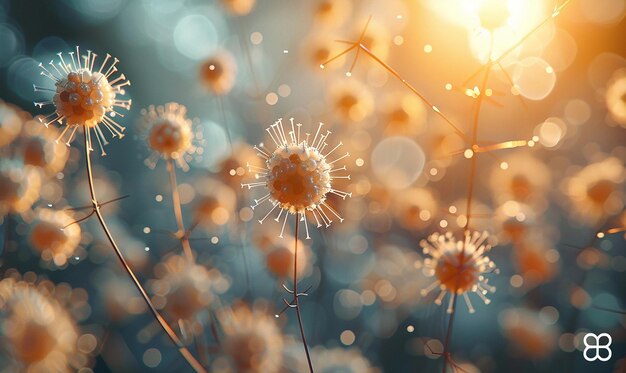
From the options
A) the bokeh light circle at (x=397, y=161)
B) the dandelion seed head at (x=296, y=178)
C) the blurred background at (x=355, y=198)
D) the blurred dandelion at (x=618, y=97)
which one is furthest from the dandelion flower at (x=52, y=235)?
the blurred dandelion at (x=618, y=97)

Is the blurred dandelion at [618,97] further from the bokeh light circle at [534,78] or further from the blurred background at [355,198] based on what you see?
the bokeh light circle at [534,78]

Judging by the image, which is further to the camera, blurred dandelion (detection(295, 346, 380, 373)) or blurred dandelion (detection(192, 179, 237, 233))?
blurred dandelion (detection(192, 179, 237, 233))

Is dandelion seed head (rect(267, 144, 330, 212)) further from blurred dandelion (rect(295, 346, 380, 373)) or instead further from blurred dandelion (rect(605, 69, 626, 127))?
blurred dandelion (rect(605, 69, 626, 127))

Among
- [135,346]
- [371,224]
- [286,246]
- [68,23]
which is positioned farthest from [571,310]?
[68,23]

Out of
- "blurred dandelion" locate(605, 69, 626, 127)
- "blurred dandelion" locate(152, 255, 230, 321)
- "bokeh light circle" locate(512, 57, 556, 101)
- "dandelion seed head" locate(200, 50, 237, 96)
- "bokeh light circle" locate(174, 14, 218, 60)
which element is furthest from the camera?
"bokeh light circle" locate(174, 14, 218, 60)

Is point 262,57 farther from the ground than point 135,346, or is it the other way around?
point 262,57

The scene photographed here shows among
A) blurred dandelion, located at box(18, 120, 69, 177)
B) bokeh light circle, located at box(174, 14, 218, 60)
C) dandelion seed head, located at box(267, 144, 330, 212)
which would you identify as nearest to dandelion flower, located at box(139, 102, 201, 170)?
blurred dandelion, located at box(18, 120, 69, 177)

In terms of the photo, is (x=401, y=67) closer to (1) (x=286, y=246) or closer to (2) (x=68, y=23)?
(1) (x=286, y=246)
